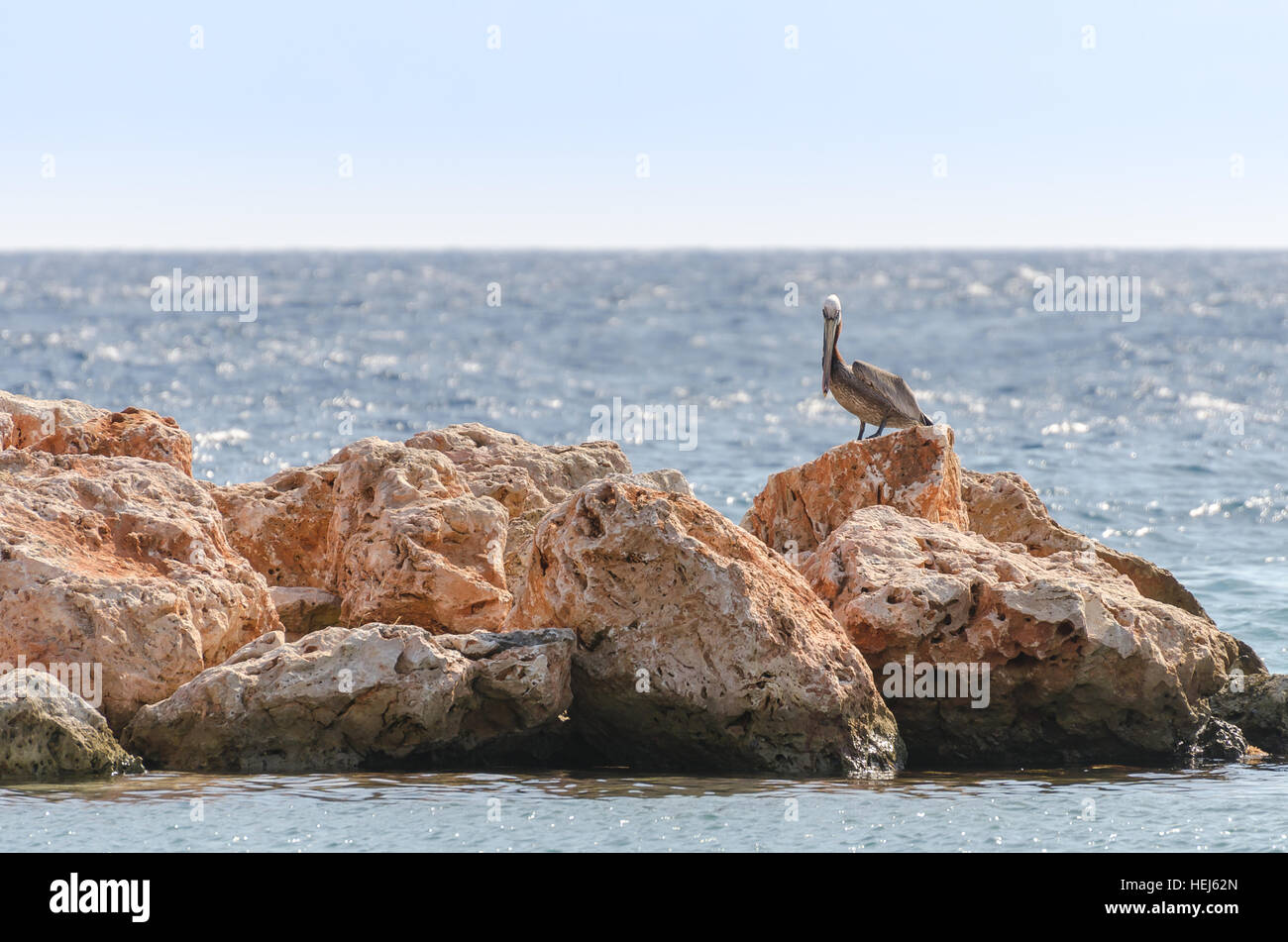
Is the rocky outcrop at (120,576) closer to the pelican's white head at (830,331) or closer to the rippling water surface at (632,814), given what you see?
the rippling water surface at (632,814)

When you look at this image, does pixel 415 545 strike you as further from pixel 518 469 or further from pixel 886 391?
pixel 886 391

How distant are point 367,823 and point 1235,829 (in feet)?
12.5

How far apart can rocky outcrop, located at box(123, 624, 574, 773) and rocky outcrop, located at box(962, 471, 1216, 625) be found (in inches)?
156

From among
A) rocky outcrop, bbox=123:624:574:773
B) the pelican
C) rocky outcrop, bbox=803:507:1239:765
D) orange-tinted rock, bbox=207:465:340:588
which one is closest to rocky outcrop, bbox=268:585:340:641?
orange-tinted rock, bbox=207:465:340:588

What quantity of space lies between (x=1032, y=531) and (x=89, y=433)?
6269mm

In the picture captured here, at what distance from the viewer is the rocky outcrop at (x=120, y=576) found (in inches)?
301

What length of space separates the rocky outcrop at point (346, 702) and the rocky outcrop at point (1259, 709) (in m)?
3.85

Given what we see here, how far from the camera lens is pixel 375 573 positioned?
8.88m

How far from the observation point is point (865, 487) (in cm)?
973

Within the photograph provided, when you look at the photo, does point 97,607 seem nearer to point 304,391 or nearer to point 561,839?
point 561,839

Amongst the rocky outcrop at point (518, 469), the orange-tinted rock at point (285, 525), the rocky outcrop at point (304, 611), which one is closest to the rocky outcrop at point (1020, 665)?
the rocky outcrop at point (518, 469)

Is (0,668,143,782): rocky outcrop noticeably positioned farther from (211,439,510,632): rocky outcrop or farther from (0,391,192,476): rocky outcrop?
(0,391,192,476): rocky outcrop

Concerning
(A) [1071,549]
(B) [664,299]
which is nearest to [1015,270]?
(B) [664,299]

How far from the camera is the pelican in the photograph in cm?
1030
